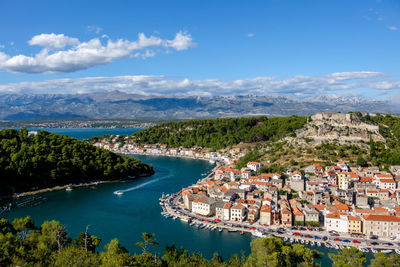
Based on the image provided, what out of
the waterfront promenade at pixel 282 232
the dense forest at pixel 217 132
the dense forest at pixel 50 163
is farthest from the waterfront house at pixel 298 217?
the dense forest at pixel 217 132

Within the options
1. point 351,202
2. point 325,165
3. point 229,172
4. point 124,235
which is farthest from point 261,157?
point 124,235

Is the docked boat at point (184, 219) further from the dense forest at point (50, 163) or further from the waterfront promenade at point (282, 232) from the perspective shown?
the dense forest at point (50, 163)

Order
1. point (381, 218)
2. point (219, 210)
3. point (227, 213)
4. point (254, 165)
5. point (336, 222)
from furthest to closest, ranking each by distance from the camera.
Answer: point (254, 165)
point (219, 210)
point (227, 213)
point (336, 222)
point (381, 218)

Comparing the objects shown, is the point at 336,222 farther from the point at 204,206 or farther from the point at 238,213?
the point at 204,206

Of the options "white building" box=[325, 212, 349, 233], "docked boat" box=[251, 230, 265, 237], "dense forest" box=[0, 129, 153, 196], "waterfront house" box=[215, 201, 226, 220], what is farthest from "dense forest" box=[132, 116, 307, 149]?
"docked boat" box=[251, 230, 265, 237]

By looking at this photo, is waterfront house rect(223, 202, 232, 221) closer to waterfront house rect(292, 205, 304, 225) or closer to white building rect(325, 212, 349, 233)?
waterfront house rect(292, 205, 304, 225)

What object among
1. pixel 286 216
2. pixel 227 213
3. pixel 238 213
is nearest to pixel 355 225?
pixel 286 216
